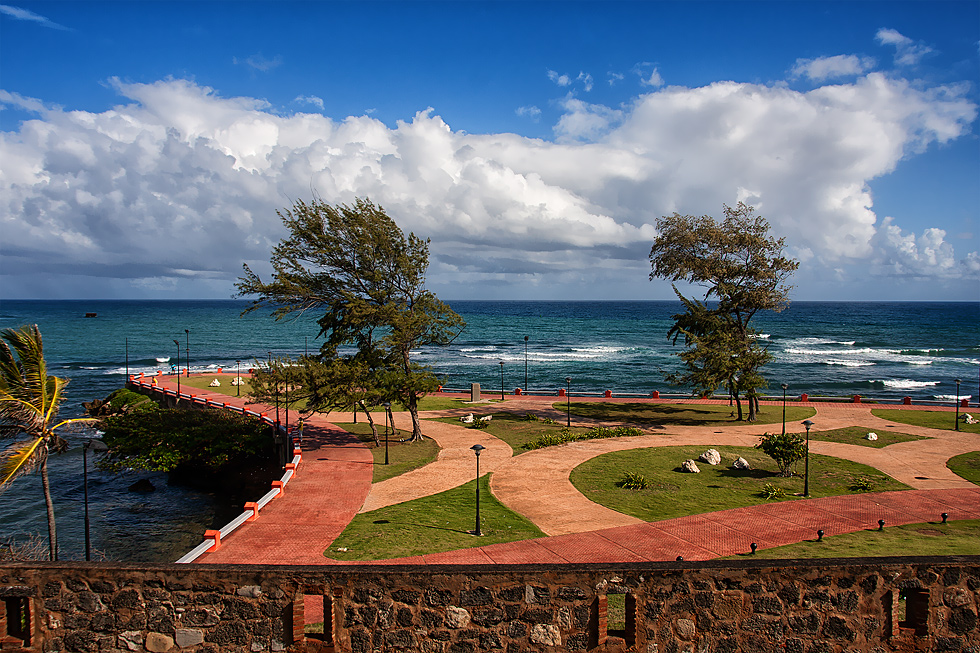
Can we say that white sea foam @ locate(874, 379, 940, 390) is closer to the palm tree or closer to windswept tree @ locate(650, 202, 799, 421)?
windswept tree @ locate(650, 202, 799, 421)

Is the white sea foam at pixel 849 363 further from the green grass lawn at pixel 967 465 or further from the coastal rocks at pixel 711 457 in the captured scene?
the coastal rocks at pixel 711 457

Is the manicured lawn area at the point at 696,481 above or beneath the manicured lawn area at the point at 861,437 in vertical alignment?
beneath

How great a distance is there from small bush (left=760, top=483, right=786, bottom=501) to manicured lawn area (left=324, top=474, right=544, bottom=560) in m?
10.1

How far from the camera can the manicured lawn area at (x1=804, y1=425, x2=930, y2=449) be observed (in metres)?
31.3

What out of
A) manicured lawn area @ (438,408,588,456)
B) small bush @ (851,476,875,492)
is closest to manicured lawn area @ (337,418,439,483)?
manicured lawn area @ (438,408,588,456)

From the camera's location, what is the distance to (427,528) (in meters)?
19.6

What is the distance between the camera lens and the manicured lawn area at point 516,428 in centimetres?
3244

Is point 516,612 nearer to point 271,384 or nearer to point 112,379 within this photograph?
point 271,384

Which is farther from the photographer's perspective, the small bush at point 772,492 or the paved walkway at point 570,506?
the small bush at point 772,492

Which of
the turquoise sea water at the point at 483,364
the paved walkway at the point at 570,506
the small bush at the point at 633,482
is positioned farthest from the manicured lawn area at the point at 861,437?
the small bush at the point at 633,482

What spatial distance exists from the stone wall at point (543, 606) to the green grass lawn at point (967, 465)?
24337mm

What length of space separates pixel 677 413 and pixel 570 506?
22116 millimetres

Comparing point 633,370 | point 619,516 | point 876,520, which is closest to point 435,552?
point 619,516

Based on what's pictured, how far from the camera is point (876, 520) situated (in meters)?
20.0
